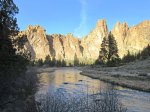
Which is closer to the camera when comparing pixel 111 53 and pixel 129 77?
pixel 129 77

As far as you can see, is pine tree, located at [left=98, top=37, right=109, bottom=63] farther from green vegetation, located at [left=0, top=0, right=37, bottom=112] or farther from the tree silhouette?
green vegetation, located at [left=0, top=0, right=37, bottom=112]

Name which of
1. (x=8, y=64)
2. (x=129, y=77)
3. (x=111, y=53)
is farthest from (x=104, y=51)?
(x=8, y=64)

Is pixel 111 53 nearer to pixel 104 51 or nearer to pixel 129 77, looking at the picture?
pixel 104 51

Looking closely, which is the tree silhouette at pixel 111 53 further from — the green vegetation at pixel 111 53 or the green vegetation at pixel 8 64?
the green vegetation at pixel 8 64

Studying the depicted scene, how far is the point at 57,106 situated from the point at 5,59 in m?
10.9

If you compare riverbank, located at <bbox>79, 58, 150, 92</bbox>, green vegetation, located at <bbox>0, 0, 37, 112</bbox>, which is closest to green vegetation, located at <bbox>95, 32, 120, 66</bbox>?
riverbank, located at <bbox>79, 58, 150, 92</bbox>

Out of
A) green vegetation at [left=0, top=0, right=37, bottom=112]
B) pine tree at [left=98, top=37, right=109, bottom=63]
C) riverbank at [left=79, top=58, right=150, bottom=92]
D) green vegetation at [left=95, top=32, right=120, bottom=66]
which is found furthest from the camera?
pine tree at [left=98, top=37, right=109, bottom=63]

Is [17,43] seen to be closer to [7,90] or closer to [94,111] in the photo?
[7,90]

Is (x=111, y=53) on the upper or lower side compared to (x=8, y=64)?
upper

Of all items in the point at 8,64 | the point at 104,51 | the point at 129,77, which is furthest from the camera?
the point at 104,51

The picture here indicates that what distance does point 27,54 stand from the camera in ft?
108

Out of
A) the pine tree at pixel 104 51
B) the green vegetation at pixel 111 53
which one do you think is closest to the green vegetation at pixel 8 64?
the green vegetation at pixel 111 53

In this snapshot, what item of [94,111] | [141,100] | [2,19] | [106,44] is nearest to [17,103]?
[2,19]

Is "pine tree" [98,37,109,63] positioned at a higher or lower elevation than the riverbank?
higher
